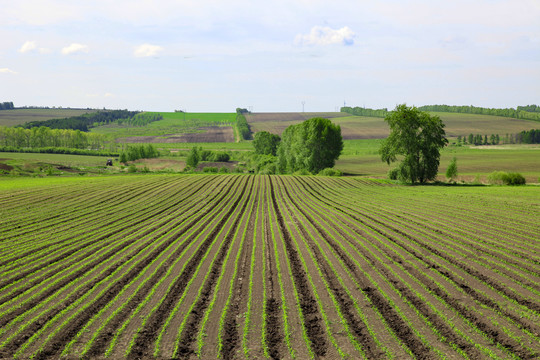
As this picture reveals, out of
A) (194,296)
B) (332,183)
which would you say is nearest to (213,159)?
(332,183)

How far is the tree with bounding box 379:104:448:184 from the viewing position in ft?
181

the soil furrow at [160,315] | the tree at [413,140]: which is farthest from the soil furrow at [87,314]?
the tree at [413,140]

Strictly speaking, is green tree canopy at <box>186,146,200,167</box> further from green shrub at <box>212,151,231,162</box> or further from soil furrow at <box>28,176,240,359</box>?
soil furrow at <box>28,176,240,359</box>

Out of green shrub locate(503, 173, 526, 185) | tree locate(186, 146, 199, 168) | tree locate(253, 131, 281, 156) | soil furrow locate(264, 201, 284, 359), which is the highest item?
tree locate(253, 131, 281, 156)

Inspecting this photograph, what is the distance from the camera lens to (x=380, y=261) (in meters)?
19.2

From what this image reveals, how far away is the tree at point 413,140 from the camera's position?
55.1m

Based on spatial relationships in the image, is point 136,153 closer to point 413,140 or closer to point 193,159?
point 193,159

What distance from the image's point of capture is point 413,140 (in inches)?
2168

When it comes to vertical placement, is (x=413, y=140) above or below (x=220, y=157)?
above

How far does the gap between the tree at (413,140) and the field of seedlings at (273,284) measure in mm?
23437

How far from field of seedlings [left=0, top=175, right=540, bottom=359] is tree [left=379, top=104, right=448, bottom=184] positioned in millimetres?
23437

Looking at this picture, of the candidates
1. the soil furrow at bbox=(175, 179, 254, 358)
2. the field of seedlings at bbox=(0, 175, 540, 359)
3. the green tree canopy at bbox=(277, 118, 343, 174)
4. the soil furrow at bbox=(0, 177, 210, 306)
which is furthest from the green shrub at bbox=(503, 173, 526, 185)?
the soil furrow at bbox=(0, 177, 210, 306)

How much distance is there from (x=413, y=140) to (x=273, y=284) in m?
44.4

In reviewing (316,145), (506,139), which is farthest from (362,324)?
(506,139)
